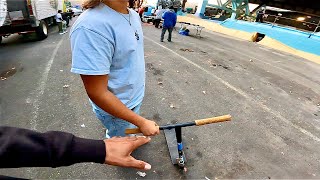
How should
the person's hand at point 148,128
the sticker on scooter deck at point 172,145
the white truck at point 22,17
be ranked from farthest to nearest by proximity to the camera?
1. the white truck at point 22,17
2. the sticker on scooter deck at point 172,145
3. the person's hand at point 148,128

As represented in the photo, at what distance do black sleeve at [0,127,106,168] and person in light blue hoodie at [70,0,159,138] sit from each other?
0.65 m

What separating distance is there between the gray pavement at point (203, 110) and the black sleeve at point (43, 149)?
7.56 ft

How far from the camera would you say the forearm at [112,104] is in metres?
1.49

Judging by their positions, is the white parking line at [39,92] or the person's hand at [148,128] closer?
the person's hand at [148,128]

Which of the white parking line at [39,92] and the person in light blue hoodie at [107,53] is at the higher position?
the person in light blue hoodie at [107,53]

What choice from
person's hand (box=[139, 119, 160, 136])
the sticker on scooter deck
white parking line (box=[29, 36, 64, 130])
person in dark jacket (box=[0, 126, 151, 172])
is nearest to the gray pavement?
white parking line (box=[29, 36, 64, 130])

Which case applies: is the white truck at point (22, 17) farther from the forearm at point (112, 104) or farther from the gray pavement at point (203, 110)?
the forearm at point (112, 104)

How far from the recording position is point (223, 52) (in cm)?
1060

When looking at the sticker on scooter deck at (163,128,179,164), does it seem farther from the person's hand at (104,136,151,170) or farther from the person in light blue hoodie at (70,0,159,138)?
the person's hand at (104,136,151,170)

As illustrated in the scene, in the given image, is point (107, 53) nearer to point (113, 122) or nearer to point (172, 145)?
point (113, 122)

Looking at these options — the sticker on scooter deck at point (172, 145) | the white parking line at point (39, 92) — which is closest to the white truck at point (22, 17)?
the white parking line at point (39, 92)

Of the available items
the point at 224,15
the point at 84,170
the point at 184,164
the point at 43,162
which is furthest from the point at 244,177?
the point at 224,15

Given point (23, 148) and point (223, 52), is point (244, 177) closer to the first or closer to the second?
point (23, 148)

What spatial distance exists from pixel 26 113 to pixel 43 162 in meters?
4.23
